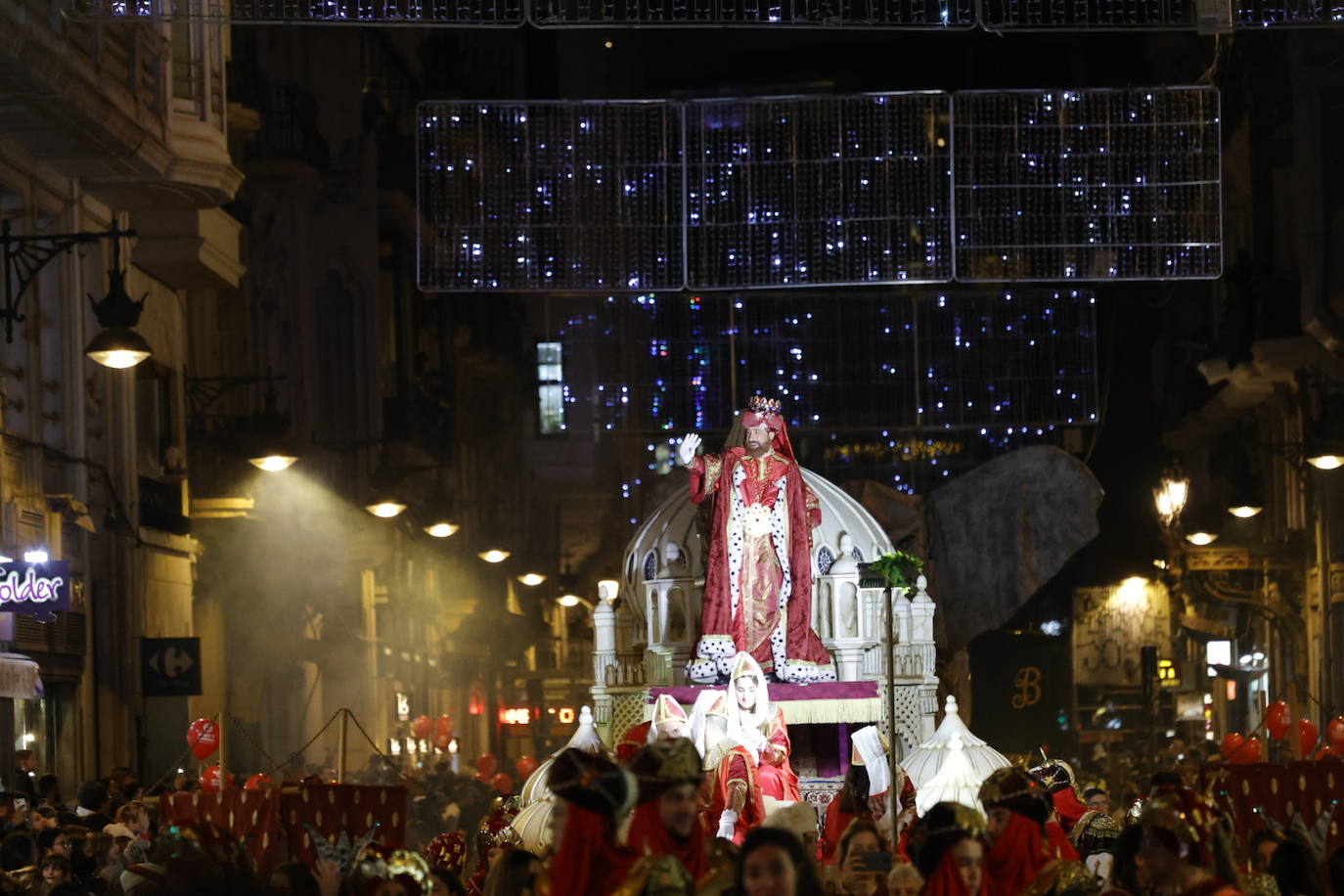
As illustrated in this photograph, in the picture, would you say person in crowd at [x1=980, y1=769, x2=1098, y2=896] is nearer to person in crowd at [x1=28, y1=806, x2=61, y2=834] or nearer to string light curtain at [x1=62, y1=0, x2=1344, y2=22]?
string light curtain at [x1=62, y1=0, x2=1344, y2=22]

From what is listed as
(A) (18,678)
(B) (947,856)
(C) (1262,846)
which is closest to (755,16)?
(C) (1262,846)

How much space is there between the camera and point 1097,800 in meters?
14.8

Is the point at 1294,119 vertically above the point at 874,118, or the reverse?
the point at 1294,119

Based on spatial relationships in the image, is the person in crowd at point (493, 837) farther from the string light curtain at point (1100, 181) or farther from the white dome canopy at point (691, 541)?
the string light curtain at point (1100, 181)

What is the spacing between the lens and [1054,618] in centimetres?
3459

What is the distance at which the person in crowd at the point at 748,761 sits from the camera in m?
13.5

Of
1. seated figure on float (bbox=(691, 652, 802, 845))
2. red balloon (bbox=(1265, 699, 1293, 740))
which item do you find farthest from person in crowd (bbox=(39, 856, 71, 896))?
red balloon (bbox=(1265, 699, 1293, 740))

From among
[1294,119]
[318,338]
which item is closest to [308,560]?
[318,338]

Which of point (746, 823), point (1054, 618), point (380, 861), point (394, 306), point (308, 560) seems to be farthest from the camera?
point (394, 306)

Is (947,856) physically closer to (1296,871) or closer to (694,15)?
(1296,871)

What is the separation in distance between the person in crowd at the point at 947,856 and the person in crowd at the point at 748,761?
447 cm

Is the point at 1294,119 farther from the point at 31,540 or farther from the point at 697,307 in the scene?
the point at 31,540

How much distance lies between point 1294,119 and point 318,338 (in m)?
14.7

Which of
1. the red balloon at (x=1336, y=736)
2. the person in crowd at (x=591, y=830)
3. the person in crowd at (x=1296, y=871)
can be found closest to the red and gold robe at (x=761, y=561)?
the red balloon at (x=1336, y=736)
